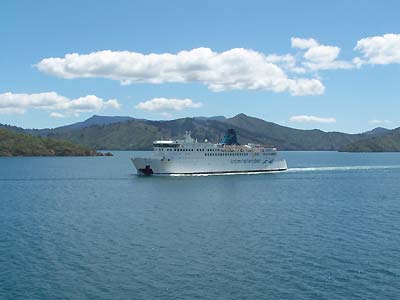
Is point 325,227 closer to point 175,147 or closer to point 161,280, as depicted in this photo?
point 161,280

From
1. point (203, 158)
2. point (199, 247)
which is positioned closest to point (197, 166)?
point (203, 158)

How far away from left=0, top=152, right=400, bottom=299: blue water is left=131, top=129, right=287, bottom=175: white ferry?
104ft

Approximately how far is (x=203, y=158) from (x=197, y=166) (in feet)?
9.49

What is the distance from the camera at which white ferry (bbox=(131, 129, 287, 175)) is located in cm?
11112

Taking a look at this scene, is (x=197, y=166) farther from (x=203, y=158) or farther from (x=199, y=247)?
(x=199, y=247)

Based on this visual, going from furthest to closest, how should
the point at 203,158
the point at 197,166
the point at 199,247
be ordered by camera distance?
the point at 203,158 → the point at 197,166 → the point at 199,247

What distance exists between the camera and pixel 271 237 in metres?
46.5

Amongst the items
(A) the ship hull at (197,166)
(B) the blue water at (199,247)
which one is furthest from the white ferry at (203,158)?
(B) the blue water at (199,247)

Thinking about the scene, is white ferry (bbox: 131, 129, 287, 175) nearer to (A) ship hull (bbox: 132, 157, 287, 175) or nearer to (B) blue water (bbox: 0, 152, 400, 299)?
(A) ship hull (bbox: 132, 157, 287, 175)

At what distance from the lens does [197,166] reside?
380 feet

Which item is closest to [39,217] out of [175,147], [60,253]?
[60,253]

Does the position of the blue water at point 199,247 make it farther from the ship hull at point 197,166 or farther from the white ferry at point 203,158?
the white ferry at point 203,158

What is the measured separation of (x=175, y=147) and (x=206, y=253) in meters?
71.4

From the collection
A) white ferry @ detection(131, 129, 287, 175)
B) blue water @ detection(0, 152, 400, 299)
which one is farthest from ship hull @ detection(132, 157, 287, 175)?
blue water @ detection(0, 152, 400, 299)
